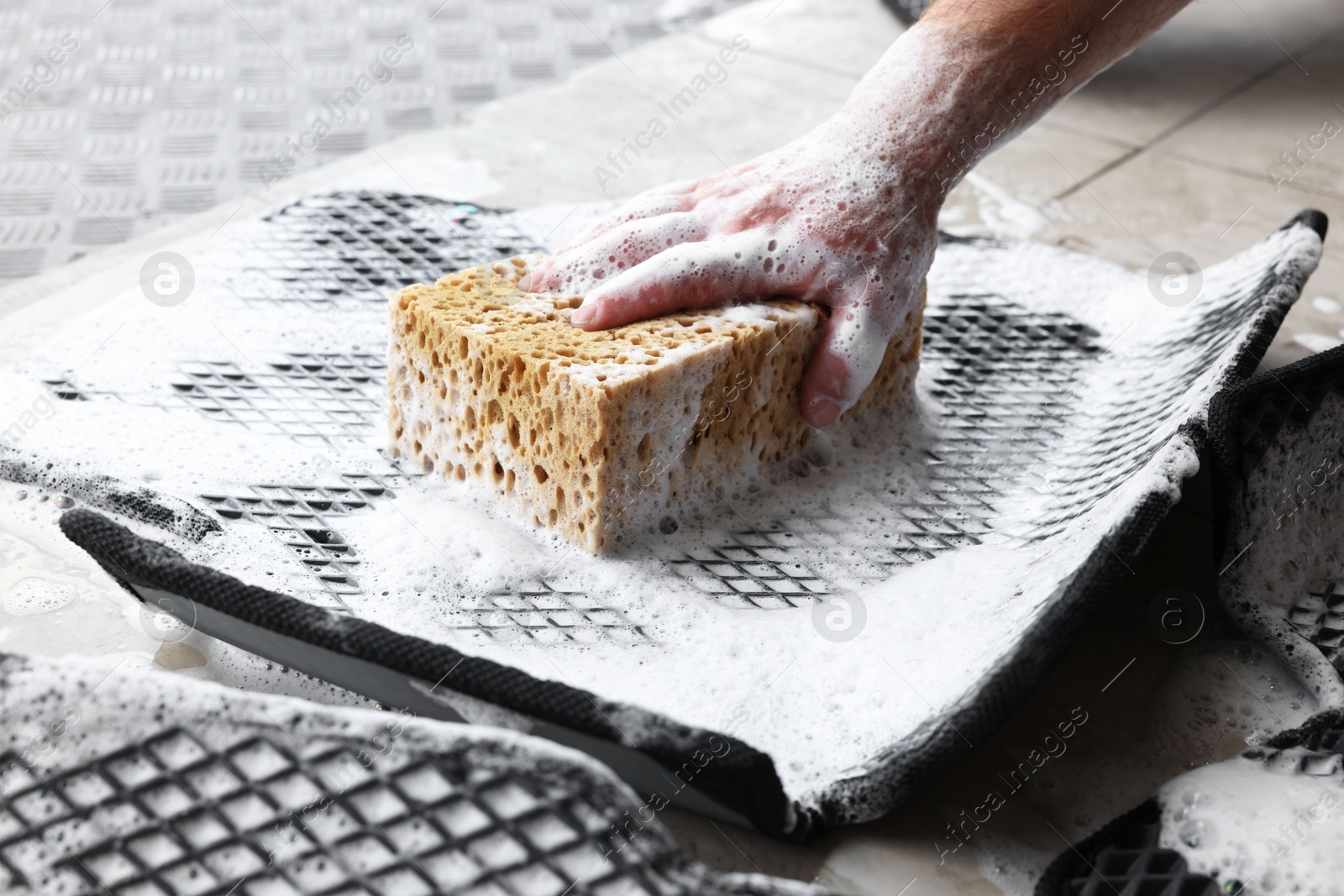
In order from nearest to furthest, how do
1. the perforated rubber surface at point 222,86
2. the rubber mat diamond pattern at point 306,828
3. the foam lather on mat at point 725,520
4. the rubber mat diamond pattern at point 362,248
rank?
the rubber mat diamond pattern at point 306,828
the foam lather on mat at point 725,520
the rubber mat diamond pattern at point 362,248
the perforated rubber surface at point 222,86

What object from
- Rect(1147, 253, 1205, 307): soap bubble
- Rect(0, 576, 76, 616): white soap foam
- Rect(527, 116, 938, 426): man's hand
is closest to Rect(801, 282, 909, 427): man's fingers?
Rect(527, 116, 938, 426): man's hand

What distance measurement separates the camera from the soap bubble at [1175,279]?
1.79 metres

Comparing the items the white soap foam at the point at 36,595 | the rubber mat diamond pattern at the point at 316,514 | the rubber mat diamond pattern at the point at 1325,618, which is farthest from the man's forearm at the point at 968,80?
the white soap foam at the point at 36,595

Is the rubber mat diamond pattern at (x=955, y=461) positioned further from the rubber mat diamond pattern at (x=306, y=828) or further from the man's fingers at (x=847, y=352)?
the rubber mat diamond pattern at (x=306, y=828)

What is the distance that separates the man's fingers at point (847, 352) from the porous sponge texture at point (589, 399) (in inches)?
0.7

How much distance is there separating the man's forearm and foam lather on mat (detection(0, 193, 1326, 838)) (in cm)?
33

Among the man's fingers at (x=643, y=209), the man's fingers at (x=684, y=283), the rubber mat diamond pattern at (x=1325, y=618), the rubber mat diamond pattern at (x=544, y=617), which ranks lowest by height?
the rubber mat diamond pattern at (x=1325, y=618)

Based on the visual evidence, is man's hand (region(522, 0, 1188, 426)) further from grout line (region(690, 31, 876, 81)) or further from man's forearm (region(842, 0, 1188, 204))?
grout line (region(690, 31, 876, 81))

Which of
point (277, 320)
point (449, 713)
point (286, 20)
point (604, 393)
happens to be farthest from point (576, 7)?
point (449, 713)

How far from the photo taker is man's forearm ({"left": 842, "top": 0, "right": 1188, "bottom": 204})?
1.45 meters

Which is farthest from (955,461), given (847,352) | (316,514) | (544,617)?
(316,514)

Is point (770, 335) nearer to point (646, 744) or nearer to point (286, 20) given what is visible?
point (646, 744)

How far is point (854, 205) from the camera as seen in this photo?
4.61 ft

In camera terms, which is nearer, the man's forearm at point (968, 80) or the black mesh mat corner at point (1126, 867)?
the black mesh mat corner at point (1126, 867)
